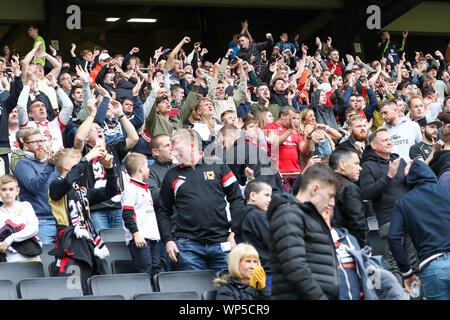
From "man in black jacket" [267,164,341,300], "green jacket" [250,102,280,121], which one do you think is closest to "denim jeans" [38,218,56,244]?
"man in black jacket" [267,164,341,300]

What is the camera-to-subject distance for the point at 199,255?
685 cm

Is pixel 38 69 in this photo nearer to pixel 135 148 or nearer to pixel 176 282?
pixel 135 148

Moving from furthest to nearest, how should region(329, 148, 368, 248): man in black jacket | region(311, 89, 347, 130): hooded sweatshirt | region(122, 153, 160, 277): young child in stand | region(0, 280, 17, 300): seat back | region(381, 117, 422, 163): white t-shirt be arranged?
1. region(311, 89, 347, 130): hooded sweatshirt
2. region(381, 117, 422, 163): white t-shirt
3. region(122, 153, 160, 277): young child in stand
4. region(0, 280, 17, 300): seat back
5. region(329, 148, 368, 248): man in black jacket

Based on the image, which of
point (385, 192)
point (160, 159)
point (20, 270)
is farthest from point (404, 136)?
point (20, 270)

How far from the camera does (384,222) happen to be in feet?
23.4

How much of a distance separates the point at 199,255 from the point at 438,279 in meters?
2.11

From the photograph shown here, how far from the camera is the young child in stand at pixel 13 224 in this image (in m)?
6.80

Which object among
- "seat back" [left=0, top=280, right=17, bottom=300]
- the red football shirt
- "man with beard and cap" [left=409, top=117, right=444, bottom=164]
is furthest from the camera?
the red football shirt

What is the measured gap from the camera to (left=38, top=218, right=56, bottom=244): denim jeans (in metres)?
7.68

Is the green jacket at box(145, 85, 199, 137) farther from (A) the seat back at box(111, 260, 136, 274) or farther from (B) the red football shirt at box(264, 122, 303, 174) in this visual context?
(A) the seat back at box(111, 260, 136, 274)

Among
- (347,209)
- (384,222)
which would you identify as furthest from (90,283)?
(384,222)

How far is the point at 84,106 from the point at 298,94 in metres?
4.90

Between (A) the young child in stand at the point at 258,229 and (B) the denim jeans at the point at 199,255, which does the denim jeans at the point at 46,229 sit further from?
(A) the young child in stand at the point at 258,229

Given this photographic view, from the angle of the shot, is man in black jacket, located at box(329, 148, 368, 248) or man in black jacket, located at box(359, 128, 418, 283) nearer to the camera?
man in black jacket, located at box(329, 148, 368, 248)
